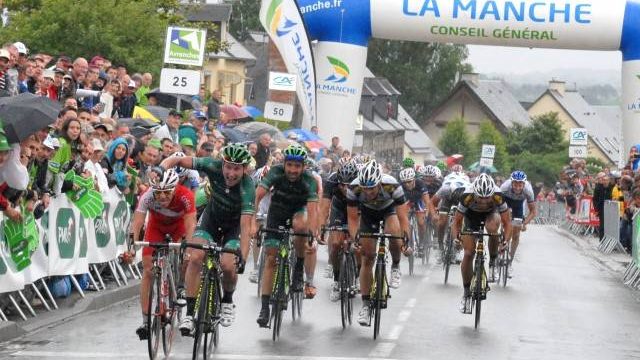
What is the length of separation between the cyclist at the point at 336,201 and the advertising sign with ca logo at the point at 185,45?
8262mm

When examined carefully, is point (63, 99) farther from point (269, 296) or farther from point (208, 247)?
point (208, 247)

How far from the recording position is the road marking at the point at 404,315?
51.2ft

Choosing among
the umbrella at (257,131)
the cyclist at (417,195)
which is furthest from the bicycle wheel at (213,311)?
the umbrella at (257,131)

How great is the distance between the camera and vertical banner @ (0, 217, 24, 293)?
41.9ft

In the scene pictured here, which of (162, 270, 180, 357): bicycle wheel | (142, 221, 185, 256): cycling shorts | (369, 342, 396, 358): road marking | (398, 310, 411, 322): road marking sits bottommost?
(369, 342, 396, 358): road marking

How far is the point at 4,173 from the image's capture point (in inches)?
492

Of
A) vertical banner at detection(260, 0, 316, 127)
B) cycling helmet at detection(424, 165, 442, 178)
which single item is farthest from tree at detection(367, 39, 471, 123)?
cycling helmet at detection(424, 165, 442, 178)

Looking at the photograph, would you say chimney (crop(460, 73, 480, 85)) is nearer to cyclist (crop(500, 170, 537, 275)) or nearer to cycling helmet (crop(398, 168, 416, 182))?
cycling helmet (crop(398, 168, 416, 182))

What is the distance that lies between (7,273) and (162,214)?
1.74 metres

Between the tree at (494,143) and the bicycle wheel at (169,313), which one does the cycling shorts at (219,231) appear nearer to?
the bicycle wheel at (169,313)

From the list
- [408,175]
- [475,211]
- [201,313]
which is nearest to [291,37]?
[408,175]

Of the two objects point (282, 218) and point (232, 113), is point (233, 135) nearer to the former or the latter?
point (232, 113)

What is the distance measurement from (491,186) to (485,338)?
268cm

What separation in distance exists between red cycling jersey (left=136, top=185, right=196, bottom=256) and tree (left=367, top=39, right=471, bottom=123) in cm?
8935
